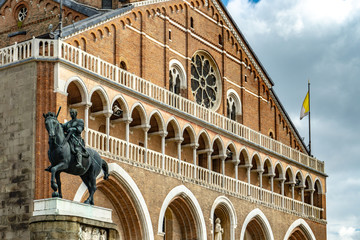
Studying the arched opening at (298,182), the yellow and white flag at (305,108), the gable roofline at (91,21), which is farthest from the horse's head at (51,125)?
the yellow and white flag at (305,108)

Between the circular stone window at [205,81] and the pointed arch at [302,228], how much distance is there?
7903 mm

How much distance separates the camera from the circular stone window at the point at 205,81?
41156 mm

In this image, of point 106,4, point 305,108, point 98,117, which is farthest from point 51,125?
point 305,108

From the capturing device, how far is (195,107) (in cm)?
3753

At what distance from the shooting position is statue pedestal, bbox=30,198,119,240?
20.5 meters

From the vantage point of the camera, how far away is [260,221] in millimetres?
41750

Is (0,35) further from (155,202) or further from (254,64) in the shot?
(254,64)

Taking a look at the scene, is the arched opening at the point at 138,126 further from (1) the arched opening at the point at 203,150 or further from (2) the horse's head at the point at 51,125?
(2) the horse's head at the point at 51,125

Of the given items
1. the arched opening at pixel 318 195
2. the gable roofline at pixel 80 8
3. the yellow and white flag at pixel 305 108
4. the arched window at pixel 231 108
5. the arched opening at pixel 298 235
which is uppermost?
the gable roofline at pixel 80 8

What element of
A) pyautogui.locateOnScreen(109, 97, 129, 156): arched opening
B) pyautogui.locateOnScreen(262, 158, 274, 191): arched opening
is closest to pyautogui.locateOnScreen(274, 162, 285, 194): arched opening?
pyautogui.locateOnScreen(262, 158, 274, 191): arched opening

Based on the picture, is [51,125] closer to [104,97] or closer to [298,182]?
[104,97]

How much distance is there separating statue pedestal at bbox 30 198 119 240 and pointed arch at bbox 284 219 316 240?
23807mm

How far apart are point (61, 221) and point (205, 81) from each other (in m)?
22.2

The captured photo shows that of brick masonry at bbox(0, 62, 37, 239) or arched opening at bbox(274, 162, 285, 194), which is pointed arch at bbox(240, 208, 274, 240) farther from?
brick masonry at bbox(0, 62, 37, 239)
